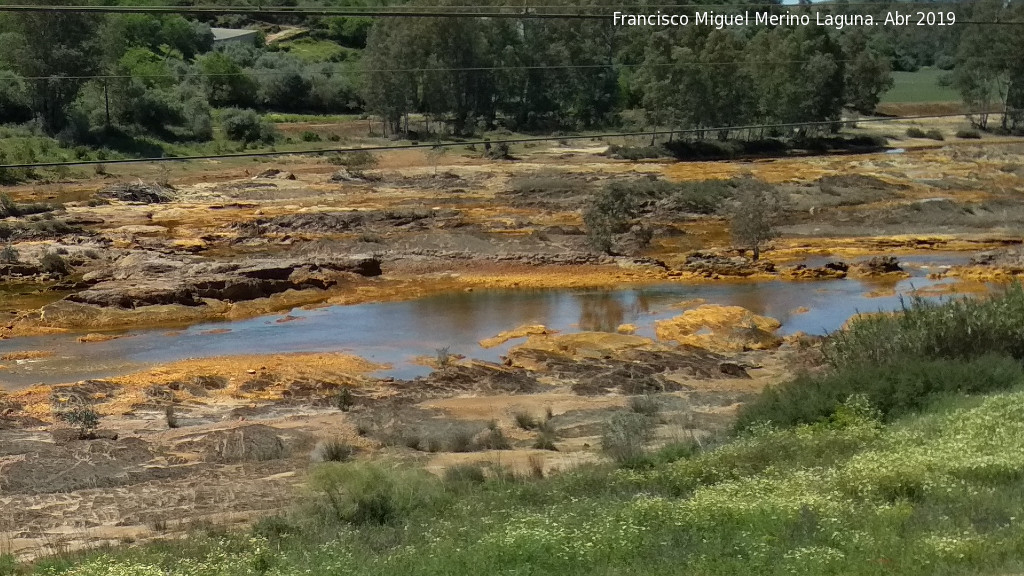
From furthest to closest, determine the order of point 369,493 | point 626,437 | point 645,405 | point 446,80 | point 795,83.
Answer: point 446,80, point 795,83, point 645,405, point 626,437, point 369,493

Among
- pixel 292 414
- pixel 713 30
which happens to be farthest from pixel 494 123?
pixel 292 414

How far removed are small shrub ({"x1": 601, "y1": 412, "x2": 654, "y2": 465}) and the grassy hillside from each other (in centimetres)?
66

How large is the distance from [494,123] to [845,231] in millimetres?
40049

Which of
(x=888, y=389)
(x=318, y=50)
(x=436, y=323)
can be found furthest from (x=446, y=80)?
(x=888, y=389)

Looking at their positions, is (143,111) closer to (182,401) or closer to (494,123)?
(494,123)

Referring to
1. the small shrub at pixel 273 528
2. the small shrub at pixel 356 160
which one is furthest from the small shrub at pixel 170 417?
the small shrub at pixel 356 160

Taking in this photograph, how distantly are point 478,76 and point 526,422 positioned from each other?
61113mm

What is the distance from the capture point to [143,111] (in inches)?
2569

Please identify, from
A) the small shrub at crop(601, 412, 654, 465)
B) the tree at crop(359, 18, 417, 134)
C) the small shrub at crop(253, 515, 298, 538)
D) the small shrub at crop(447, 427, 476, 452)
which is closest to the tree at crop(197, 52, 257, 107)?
the tree at crop(359, 18, 417, 134)

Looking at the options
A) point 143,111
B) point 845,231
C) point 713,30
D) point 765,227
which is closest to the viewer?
point 765,227

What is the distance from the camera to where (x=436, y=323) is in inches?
1181

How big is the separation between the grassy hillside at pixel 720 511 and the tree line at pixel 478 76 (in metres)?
49.3

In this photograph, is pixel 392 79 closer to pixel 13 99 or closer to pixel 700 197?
pixel 13 99

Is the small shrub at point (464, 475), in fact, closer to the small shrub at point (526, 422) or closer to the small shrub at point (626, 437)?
the small shrub at point (626, 437)
